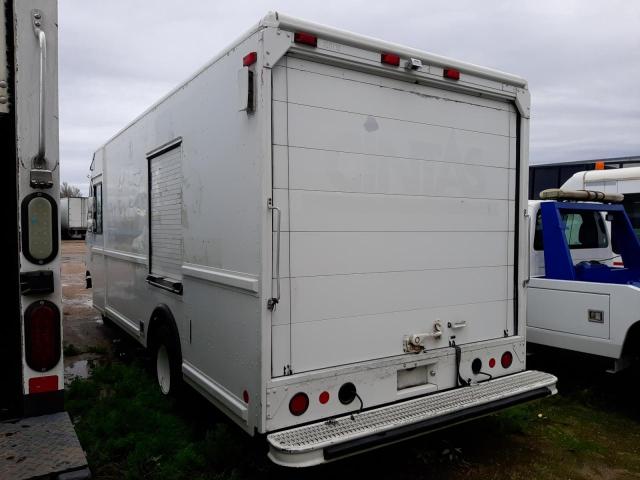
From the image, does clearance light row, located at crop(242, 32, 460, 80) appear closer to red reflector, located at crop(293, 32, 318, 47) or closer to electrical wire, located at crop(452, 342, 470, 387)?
red reflector, located at crop(293, 32, 318, 47)

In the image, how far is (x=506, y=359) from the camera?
4.36 m

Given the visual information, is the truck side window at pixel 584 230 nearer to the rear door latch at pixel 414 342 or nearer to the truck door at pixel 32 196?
the rear door latch at pixel 414 342

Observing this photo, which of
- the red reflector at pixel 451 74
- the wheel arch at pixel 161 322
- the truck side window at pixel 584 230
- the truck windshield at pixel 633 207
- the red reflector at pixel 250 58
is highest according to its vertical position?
the red reflector at pixel 451 74

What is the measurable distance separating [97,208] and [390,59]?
5.70m

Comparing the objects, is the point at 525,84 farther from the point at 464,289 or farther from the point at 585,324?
the point at 585,324

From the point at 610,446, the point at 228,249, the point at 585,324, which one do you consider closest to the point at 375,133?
the point at 228,249

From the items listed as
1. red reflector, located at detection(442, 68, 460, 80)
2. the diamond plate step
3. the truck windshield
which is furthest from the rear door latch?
the truck windshield

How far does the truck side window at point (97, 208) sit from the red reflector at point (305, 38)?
5.26 metres

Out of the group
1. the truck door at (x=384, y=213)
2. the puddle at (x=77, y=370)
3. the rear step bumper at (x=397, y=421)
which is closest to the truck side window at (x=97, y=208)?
the puddle at (x=77, y=370)

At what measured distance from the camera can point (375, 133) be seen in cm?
365

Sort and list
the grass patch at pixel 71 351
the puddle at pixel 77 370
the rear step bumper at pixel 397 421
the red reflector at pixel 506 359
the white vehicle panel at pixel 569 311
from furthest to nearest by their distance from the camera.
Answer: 1. the grass patch at pixel 71 351
2. the puddle at pixel 77 370
3. the white vehicle panel at pixel 569 311
4. the red reflector at pixel 506 359
5. the rear step bumper at pixel 397 421

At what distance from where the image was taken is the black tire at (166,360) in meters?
4.74

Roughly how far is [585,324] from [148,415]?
158 inches

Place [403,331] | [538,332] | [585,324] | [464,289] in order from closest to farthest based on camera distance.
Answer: [403,331] → [464,289] → [585,324] → [538,332]
